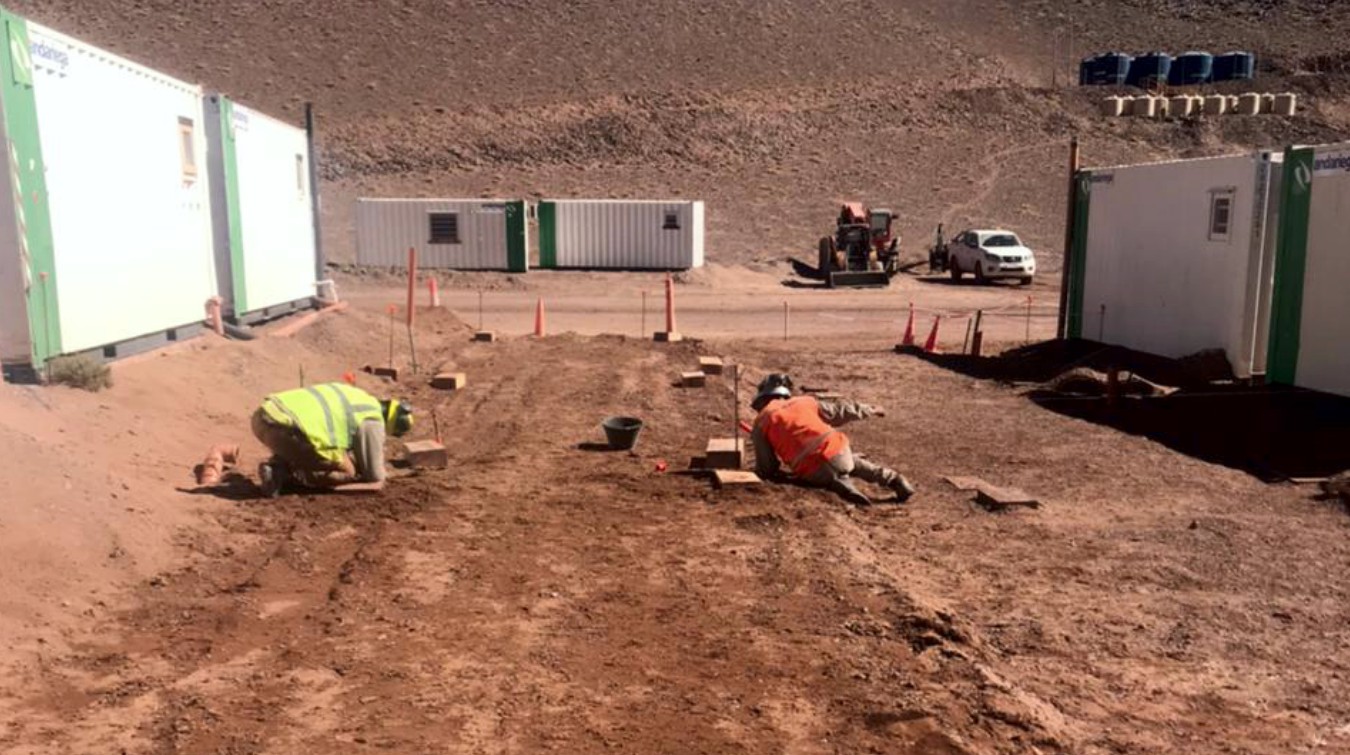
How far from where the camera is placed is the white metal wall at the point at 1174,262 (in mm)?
14562

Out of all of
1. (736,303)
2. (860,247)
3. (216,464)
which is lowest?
(736,303)

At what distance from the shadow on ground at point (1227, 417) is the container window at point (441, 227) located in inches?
937

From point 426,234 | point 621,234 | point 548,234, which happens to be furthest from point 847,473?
point 426,234

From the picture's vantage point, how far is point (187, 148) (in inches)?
550

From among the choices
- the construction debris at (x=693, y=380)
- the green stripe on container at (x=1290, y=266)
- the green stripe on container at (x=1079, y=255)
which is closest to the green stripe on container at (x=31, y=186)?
the construction debris at (x=693, y=380)

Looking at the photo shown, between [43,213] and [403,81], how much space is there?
5923 centimetres

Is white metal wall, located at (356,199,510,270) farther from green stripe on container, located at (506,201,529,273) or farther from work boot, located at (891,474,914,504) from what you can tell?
work boot, located at (891,474,914,504)

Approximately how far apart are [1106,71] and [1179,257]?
170ft

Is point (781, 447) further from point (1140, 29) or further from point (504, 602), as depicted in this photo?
point (1140, 29)

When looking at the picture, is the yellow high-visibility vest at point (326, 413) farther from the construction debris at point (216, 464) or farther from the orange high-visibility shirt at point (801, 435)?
the orange high-visibility shirt at point (801, 435)

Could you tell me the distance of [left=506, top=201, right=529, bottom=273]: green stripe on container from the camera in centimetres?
3622

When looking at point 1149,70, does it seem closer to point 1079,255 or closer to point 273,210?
point 1079,255

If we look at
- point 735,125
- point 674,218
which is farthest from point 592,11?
point 674,218

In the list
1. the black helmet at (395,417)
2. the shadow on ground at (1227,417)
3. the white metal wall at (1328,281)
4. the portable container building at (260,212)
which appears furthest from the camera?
the portable container building at (260,212)
